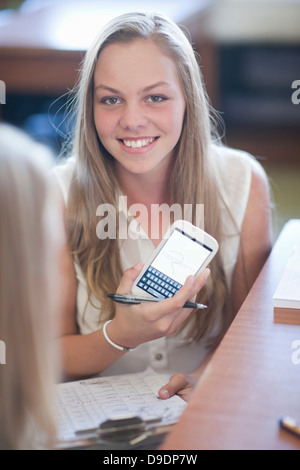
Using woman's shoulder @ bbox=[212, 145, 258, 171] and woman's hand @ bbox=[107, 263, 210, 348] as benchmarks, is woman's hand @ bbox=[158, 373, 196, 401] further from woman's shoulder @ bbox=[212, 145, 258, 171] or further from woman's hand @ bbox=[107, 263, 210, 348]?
woman's shoulder @ bbox=[212, 145, 258, 171]

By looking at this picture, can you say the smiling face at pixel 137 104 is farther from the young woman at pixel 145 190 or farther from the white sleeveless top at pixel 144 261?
the white sleeveless top at pixel 144 261

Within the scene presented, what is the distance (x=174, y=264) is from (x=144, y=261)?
8.7 inches

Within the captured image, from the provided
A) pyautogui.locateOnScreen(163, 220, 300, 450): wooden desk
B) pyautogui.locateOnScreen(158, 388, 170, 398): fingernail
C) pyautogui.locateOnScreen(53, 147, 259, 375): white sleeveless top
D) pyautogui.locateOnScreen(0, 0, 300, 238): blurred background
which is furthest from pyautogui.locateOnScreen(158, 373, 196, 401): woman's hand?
pyautogui.locateOnScreen(0, 0, 300, 238): blurred background

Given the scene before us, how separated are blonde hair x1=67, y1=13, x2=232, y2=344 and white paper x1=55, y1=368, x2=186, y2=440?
0.76ft

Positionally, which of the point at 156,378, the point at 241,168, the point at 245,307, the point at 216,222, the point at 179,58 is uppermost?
the point at 179,58

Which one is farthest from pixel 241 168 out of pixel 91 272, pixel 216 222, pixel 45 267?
pixel 45 267

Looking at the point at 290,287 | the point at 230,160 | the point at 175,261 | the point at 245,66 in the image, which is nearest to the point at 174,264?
the point at 175,261

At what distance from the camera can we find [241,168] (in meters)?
1.23

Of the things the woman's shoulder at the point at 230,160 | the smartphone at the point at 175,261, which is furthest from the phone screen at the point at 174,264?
the woman's shoulder at the point at 230,160

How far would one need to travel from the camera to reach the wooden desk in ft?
1.97

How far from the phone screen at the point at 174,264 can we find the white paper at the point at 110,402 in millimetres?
140

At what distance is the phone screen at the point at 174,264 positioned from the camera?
92 cm

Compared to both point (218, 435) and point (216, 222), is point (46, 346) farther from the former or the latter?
point (216, 222)

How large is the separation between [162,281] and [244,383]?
27cm
